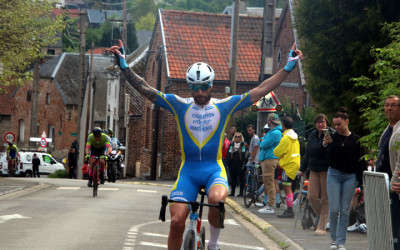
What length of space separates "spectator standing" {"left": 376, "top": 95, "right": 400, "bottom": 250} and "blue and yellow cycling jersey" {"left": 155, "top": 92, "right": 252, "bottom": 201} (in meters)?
1.54

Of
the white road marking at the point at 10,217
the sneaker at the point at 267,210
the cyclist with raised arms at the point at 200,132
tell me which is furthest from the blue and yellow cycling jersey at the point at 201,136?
the sneaker at the point at 267,210

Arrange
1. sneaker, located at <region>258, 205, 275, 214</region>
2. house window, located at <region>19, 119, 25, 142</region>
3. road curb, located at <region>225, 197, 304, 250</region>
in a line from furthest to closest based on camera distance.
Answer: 1. house window, located at <region>19, 119, 25, 142</region>
2. sneaker, located at <region>258, 205, 275, 214</region>
3. road curb, located at <region>225, 197, 304, 250</region>

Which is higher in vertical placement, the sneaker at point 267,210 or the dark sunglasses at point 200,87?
the dark sunglasses at point 200,87

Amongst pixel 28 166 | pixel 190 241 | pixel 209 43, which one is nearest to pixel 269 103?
pixel 190 241

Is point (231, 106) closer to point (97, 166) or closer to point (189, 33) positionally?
point (97, 166)

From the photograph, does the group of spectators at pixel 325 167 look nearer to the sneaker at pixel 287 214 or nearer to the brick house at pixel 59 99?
the sneaker at pixel 287 214

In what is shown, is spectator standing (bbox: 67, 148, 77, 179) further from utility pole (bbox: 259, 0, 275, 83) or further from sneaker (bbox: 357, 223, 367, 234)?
sneaker (bbox: 357, 223, 367, 234)

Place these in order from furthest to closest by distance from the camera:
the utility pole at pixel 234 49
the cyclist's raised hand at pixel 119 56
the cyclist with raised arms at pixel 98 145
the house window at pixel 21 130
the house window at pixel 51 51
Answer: the house window at pixel 51 51
the house window at pixel 21 130
the utility pole at pixel 234 49
the cyclist with raised arms at pixel 98 145
the cyclist's raised hand at pixel 119 56

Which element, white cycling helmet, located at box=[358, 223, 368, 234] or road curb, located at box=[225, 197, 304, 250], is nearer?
road curb, located at box=[225, 197, 304, 250]

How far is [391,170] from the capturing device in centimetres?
865

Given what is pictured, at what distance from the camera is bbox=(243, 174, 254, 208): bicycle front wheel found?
1815cm

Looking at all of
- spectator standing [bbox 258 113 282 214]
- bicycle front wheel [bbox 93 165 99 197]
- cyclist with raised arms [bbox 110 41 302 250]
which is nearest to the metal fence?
cyclist with raised arms [bbox 110 41 302 250]

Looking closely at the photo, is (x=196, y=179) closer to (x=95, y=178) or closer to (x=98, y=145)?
(x=95, y=178)

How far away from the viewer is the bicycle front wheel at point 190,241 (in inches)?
281
